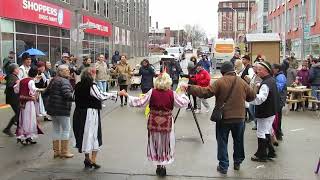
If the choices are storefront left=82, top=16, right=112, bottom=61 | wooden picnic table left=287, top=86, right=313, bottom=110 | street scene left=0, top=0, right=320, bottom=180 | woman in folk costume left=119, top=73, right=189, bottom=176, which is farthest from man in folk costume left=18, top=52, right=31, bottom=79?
storefront left=82, top=16, right=112, bottom=61

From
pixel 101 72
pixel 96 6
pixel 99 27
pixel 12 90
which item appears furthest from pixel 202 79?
pixel 96 6

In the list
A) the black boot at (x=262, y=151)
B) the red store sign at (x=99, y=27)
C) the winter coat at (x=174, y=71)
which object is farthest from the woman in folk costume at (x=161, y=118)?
the red store sign at (x=99, y=27)

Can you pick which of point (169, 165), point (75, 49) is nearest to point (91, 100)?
point (169, 165)

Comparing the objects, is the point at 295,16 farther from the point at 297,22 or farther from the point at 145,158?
the point at 145,158

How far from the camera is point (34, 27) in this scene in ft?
85.7

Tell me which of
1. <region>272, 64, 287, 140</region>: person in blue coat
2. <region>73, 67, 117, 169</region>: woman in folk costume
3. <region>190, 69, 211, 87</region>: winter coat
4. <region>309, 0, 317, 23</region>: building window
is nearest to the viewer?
<region>73, 67, 117, 169</region>: woman in folk costume

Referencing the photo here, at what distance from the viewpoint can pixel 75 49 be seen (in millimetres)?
34312

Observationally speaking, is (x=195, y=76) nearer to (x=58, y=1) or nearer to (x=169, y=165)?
(x=169, y=165)

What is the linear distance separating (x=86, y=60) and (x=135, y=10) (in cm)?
→ 5460

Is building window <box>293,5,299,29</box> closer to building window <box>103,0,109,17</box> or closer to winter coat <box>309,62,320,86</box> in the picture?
building window <box>103,0,109,17</box>

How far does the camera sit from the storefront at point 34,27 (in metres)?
22.2

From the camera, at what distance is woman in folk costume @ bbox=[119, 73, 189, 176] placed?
7582mm

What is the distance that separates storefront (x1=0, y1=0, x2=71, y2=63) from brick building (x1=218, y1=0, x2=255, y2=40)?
114 metres

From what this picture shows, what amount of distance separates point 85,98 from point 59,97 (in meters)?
1.03
